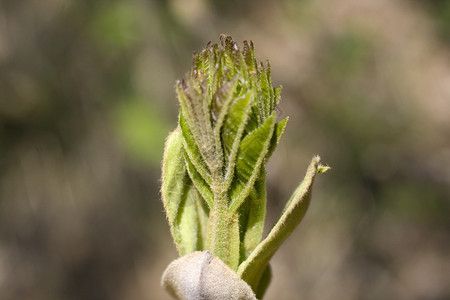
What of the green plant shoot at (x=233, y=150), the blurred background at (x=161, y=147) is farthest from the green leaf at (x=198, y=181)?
the blurred background at (x=161, y=147)

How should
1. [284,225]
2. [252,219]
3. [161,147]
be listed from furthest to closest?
A: [161,147] < [252,219] < [284,225]

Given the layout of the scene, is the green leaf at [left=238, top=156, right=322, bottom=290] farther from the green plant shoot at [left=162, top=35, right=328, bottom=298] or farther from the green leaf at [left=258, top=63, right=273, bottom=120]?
the green leaf at [left=258, top=63, right=273, bottom=120]

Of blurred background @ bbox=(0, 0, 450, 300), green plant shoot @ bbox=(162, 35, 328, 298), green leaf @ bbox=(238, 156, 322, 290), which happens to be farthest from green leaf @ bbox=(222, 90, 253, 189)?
blurred background @ bbox=(0, 0, 450, 300)

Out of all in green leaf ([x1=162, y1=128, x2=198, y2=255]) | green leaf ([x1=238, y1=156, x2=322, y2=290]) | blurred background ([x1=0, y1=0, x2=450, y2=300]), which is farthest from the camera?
blurred background ([x1=0, y1=0, x2=450, y2=300])

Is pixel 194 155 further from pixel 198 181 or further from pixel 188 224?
pixel 188 224

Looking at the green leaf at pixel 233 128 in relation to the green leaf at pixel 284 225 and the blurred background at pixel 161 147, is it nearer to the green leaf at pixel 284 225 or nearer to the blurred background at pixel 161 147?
the green leaf at pixel 284 225

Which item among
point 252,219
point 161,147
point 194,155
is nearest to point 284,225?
point 252,219
